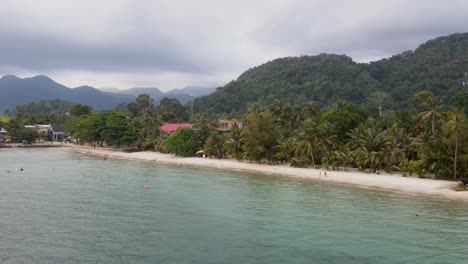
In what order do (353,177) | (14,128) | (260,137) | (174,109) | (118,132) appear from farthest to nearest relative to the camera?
(174,109) < (14,128) < (118,132) < (260,137) < (353,177)

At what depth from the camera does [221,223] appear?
106 ft

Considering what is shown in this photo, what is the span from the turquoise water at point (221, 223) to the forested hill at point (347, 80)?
90.0 metres

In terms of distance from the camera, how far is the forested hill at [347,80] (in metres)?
140

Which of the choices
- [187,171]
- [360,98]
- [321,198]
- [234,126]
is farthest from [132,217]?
[360,98]

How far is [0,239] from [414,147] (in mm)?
46670

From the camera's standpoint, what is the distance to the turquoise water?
82.9ft

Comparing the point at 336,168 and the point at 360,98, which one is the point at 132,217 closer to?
the point at 336,168

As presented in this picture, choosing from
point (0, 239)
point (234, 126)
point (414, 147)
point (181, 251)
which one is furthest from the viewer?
point (234, 126)

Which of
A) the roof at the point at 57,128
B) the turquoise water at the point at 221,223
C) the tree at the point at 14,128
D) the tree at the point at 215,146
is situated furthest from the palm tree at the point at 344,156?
the roof at the point at 57,128

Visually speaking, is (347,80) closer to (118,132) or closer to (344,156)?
(118,132)

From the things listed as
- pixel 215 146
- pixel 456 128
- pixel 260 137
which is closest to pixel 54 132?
pixel 215 146

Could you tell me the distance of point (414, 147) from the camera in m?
53.4

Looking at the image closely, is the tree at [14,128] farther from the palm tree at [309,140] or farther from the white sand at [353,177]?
the palm tree at [309,140]

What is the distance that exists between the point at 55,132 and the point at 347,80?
105m
